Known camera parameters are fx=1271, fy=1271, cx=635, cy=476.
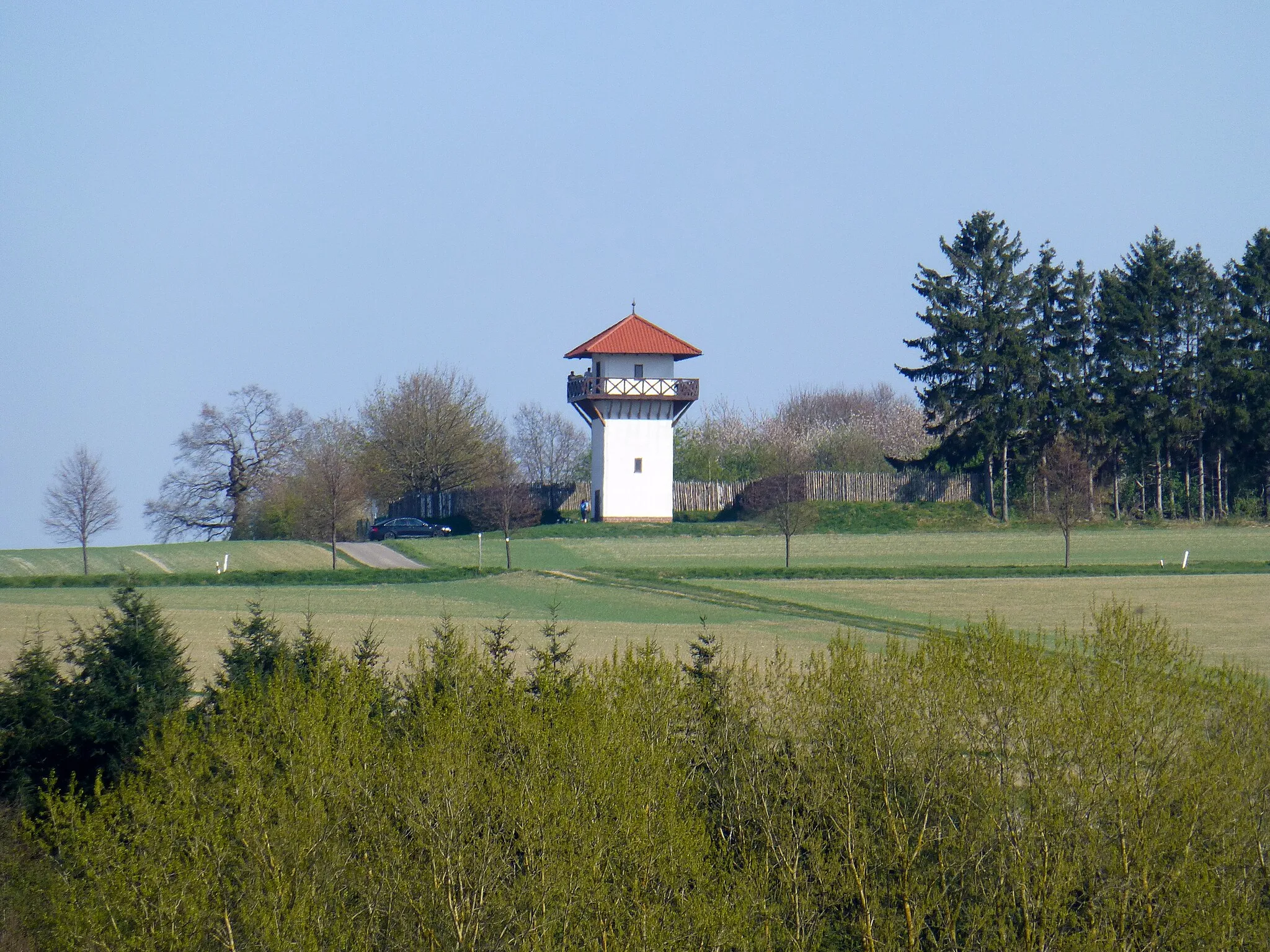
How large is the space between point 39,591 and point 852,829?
3632 cm

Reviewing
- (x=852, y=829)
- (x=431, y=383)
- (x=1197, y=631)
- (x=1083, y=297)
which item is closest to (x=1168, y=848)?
(x=852, y=829)

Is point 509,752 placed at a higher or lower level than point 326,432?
lower

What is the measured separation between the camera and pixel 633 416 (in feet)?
219

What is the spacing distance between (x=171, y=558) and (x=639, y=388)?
80.5ft

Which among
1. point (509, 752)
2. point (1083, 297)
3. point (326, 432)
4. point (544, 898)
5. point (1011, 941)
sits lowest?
point (1011, 941)

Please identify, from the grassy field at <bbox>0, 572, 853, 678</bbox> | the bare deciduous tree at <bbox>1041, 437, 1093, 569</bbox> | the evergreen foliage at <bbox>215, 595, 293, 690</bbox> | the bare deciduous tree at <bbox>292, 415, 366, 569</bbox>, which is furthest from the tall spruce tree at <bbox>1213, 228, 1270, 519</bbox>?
the evergreen foliage at <bbox>215, 595, 293, 690</bbox>

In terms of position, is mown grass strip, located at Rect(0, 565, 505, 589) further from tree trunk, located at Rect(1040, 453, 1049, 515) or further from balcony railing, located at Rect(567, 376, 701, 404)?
tree trunk, located at Rect(1040, 453, 1049, 515)

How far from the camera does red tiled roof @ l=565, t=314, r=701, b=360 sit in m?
66.9

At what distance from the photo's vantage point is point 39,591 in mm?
41750

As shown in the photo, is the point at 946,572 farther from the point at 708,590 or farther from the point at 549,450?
the point at 549,450

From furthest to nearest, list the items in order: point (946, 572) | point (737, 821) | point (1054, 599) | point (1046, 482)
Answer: point (1046, 482) < point (946, 572) < point (1054, 599) < point (737, 821)

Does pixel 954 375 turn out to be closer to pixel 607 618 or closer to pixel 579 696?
pixel 607 618

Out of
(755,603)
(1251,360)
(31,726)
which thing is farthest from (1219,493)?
(31,726)

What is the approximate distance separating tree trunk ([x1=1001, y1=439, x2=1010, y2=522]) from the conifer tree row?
0.18m
